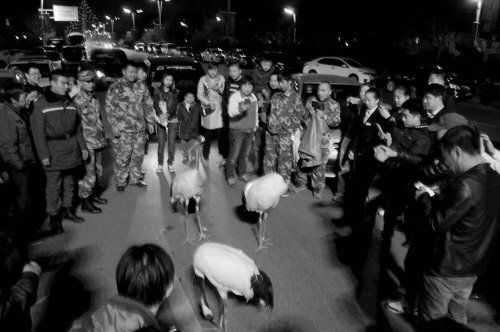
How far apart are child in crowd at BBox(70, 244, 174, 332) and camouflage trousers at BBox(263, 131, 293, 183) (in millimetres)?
5062

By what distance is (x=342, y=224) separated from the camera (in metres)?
6.30

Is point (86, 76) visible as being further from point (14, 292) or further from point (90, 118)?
point (14, 292)

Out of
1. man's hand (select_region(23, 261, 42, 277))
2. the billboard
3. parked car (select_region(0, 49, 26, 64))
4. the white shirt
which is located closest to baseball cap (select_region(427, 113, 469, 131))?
the white shirt

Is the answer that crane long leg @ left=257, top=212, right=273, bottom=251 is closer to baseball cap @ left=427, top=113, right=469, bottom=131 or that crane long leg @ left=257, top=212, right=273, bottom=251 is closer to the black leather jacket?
baseball cap @ left=427, top=113, right=469, bottom=131

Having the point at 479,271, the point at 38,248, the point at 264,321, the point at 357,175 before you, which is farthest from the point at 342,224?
the point at 38,248

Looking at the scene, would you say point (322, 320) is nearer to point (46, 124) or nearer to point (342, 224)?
point (342, 224)

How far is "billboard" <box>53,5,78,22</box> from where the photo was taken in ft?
184

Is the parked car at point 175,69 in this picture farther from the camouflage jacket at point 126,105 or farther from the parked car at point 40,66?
the parked car at point 40,66

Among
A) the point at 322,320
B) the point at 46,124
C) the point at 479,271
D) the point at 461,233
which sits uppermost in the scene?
the point at 46,124

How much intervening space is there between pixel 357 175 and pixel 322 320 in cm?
328

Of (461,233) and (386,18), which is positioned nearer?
(461,233)

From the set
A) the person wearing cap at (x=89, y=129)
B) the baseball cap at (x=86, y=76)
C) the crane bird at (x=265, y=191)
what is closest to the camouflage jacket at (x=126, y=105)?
the person wearing cap at (x=89, y=129)

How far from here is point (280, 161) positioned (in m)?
7.30

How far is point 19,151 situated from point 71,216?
1.34m
